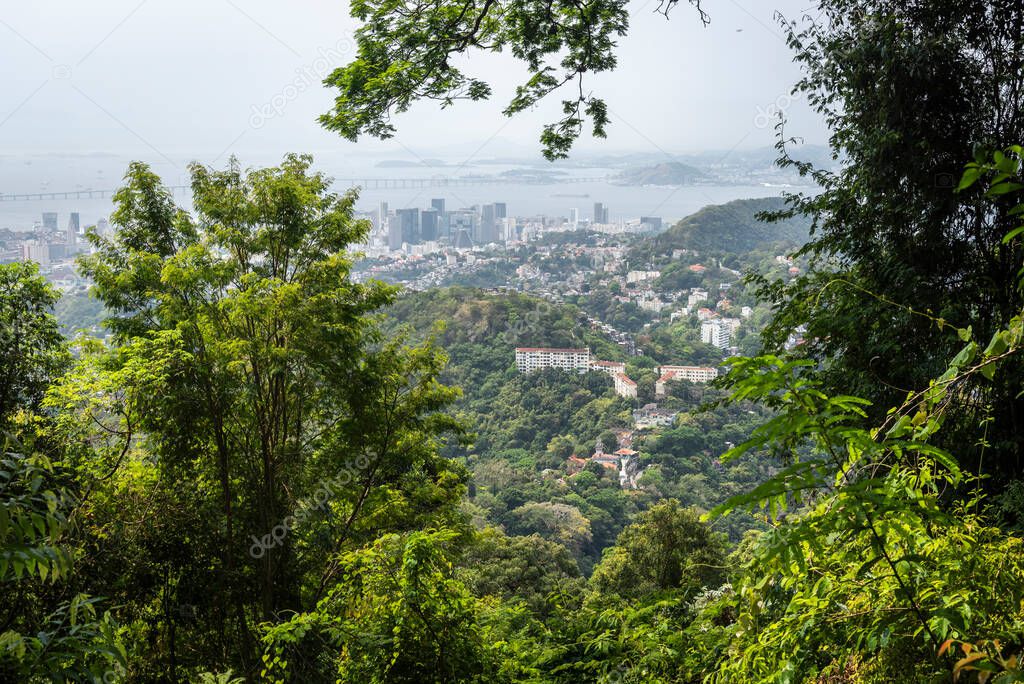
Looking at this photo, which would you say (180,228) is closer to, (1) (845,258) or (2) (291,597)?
(2) (291,597)

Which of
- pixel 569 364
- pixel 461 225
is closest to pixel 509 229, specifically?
pixel 461 225

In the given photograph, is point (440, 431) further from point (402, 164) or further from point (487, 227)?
point (402, 164)

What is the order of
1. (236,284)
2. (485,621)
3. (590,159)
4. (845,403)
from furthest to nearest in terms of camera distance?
(590,159), (236,284), (485,621), (845,403)

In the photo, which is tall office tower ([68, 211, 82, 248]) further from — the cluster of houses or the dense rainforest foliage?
the dense rainforest foliage

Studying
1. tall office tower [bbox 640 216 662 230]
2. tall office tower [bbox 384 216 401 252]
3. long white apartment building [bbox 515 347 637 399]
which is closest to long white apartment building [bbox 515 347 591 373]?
long white apartment building [bbox 515 347 637 399]

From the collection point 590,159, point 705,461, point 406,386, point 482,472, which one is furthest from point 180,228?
point 590,159
